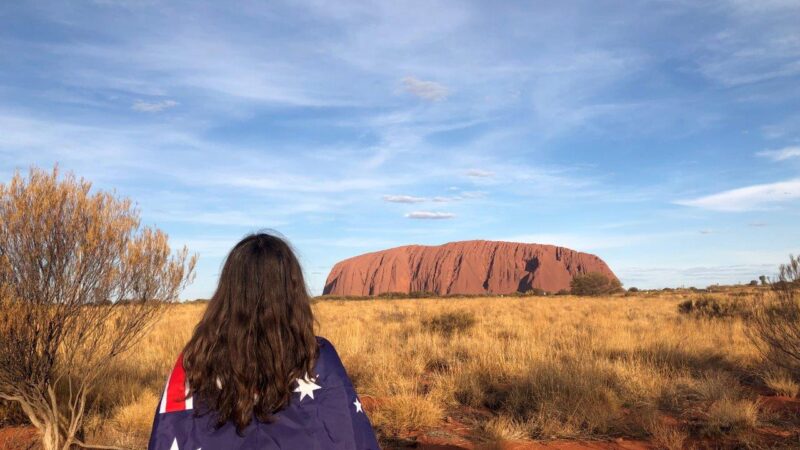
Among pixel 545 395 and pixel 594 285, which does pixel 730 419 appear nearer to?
pixel 545 395

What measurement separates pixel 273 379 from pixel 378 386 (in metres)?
6.02

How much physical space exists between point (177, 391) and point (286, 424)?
40 centimetres

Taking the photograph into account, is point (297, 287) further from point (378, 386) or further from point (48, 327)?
point (378, 386)

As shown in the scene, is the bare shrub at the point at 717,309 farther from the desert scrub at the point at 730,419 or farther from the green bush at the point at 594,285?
the green bush at the point at 594,285

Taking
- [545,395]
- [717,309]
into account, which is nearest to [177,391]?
[545,395]

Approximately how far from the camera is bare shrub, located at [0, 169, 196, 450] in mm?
5016

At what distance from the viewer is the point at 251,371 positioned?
1876mm

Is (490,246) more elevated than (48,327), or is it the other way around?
(490,246)

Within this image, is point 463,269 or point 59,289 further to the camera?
point 463,269

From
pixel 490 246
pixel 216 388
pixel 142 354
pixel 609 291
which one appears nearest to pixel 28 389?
pixel 216 388

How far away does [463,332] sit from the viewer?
45.9 feet

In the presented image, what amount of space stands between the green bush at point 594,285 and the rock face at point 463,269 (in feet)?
121

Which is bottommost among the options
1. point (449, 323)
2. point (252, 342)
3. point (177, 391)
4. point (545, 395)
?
point (545, 395)

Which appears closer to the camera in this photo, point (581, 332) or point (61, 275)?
point (61, 275)
